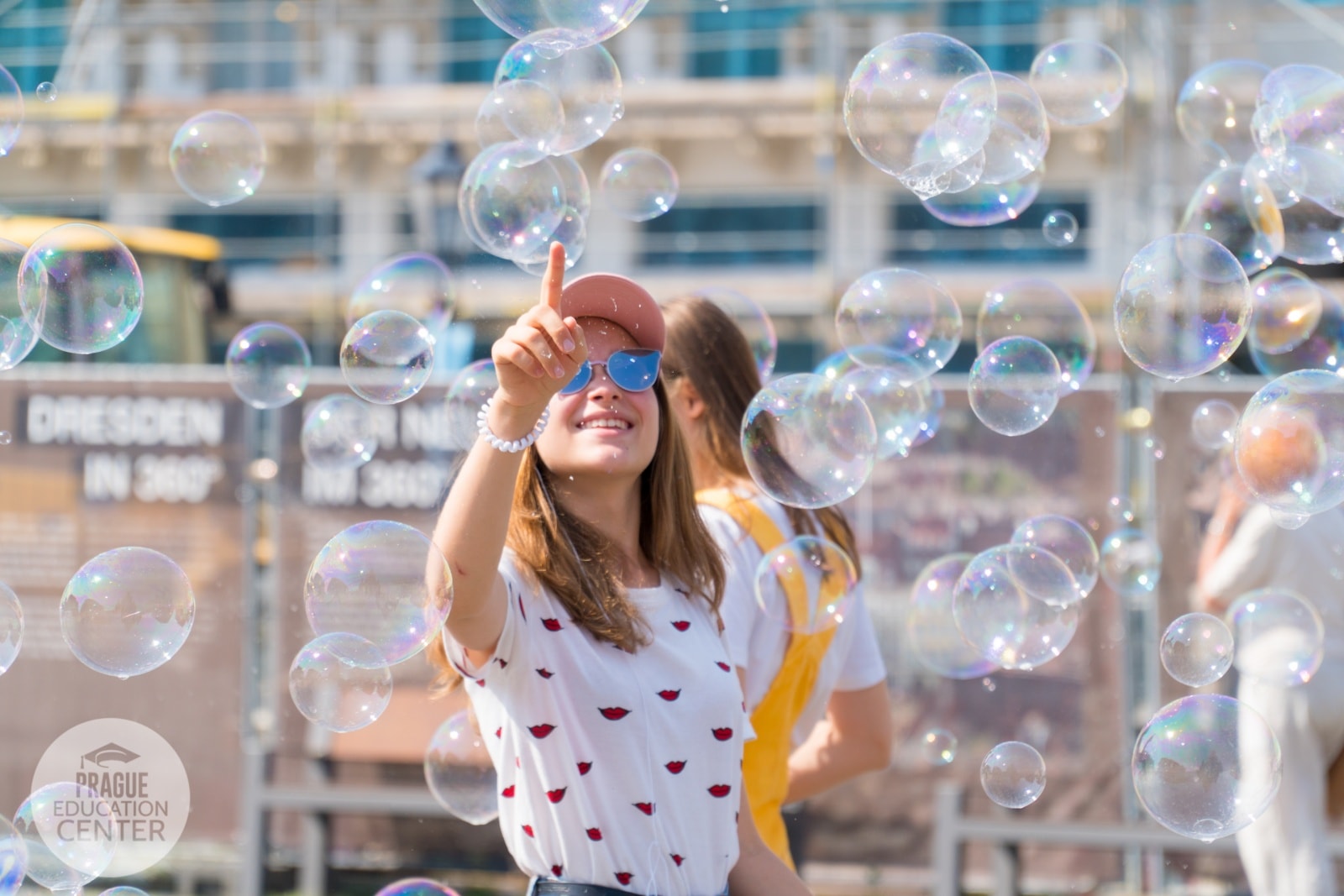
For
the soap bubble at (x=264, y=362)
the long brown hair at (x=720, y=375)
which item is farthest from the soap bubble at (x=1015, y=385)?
the soap bubble at (x=264, y=362)

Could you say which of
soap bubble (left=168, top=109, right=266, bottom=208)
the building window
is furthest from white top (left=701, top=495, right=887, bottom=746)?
the building window

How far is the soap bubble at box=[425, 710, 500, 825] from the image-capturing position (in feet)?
8.64

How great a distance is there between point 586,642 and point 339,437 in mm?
2028

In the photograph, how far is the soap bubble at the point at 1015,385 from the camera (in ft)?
10.8

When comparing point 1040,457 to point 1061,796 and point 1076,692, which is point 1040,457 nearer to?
point 1076,692

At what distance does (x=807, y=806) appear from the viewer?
207 inches

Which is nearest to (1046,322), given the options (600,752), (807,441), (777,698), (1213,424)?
(807,441)

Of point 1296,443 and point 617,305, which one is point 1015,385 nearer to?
point 1296,443

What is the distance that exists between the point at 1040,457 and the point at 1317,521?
3.81ft

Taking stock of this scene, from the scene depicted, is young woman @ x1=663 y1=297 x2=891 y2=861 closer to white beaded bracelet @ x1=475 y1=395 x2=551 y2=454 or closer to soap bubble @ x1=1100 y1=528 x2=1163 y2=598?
white beaded bracelet @ x1=475 y1=395 x2=551 y2=454

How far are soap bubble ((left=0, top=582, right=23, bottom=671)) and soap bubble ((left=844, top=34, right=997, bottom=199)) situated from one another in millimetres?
1814

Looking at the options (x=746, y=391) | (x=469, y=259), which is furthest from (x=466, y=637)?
(x=469, y=259)

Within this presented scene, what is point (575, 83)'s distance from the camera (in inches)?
128

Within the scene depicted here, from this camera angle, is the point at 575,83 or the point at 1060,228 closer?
the point at 575,83
